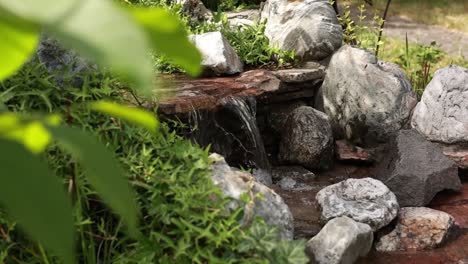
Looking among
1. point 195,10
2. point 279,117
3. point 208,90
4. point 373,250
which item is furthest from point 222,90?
point 195,10

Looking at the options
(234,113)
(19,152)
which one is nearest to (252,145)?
(234,113)

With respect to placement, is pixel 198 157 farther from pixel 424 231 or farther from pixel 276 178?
pixel 276 178

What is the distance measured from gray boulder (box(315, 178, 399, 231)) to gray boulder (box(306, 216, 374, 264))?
1.98 feet

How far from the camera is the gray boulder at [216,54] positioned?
18.1 ft

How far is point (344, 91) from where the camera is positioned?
19.5 ft

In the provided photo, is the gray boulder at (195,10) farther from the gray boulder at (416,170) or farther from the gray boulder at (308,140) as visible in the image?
the gray boulder at (416,170)

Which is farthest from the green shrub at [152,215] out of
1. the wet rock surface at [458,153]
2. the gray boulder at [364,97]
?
the wet rock surface at [458,153]

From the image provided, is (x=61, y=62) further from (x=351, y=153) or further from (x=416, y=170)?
(x=351, y=153)

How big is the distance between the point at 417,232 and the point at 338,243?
44.2 inches

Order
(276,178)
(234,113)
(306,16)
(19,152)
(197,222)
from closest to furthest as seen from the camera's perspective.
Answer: (19,152)
(197,222)
(234,113)
(276,178)
(306,16)

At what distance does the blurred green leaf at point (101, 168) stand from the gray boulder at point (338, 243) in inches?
117

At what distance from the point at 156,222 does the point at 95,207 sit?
11.3 inches

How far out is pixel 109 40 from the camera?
0.34m

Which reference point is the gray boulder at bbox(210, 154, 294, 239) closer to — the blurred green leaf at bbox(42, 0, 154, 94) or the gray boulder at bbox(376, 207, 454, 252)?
the gray boulder at bbox(376, 207, 454, 252)
